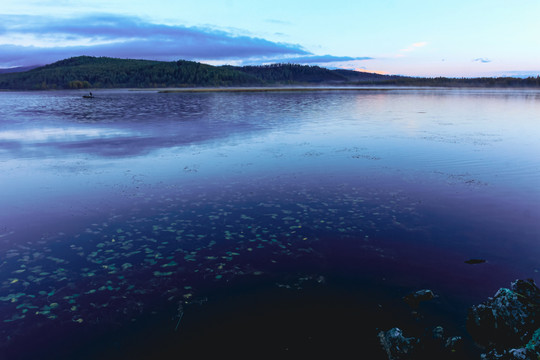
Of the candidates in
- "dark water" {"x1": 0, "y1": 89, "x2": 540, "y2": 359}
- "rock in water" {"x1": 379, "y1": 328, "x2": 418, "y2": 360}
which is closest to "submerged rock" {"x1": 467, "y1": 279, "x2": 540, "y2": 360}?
"dark water" {"x1": 0, "y1": 89, "x2": 540, "y2": 359}

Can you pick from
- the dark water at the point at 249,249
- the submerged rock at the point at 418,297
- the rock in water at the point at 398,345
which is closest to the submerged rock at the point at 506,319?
the dark water at the point at 249,249

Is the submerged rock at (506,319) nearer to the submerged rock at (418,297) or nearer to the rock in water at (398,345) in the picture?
the submerged rock at (418,297)

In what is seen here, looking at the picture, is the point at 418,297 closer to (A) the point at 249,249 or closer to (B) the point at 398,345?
(B) the point at 398,345

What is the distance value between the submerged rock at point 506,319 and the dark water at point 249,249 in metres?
0.41

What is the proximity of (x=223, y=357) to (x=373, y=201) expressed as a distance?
11623mm

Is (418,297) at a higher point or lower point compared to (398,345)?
higher

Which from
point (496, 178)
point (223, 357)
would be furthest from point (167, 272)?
point (496, 178)

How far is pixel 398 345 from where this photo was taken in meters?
8.09

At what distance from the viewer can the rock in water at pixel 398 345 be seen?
26.1ft

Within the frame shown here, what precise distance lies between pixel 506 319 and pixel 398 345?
109 inches

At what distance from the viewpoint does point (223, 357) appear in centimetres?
790

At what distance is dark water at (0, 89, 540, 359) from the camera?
8641mm

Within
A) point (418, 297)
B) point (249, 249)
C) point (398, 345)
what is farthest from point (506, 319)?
point (249, 249)

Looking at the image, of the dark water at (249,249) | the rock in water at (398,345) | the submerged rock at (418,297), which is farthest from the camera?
the submerged rock at (418,297)
